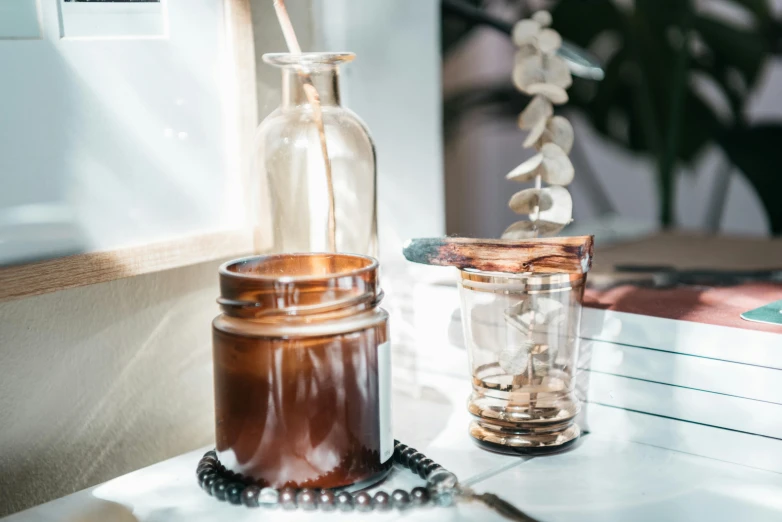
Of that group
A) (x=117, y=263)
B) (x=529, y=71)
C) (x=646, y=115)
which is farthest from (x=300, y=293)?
(x=646, y=115)

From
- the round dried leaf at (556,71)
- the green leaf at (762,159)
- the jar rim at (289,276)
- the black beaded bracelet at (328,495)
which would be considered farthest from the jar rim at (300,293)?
the green leaf at (762,159)

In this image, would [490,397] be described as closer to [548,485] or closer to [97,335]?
[548,485]

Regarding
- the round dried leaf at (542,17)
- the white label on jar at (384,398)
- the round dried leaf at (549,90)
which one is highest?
the round dried leaf at (542,17)

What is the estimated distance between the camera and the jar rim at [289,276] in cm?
50

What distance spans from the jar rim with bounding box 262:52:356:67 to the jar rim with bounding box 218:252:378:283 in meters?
0.14

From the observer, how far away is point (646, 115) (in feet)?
5.42

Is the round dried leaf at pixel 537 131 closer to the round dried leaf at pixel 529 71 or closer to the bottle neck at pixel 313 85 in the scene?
the round dried leaf at pixel 529 71

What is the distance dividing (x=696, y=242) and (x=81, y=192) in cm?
83

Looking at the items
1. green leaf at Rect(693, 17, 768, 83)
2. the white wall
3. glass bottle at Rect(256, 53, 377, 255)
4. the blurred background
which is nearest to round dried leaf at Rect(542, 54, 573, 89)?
glass bottle at Rect(256, 53, 377, 255)

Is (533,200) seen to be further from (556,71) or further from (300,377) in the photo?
(300,377)

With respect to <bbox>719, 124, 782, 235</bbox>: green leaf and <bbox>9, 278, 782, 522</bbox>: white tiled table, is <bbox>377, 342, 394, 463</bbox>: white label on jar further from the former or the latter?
<bbox>719, 124, 782, 235</bbox>: green leaf

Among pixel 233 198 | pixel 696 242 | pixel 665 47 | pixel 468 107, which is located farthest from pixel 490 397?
pixel 665 47

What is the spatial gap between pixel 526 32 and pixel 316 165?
0.63 feet

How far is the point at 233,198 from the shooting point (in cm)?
68
